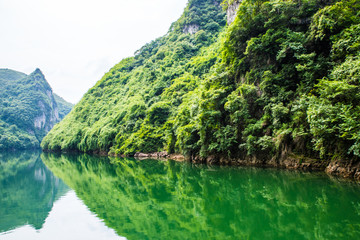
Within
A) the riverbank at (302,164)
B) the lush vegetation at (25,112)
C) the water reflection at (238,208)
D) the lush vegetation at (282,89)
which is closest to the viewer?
the water reflection at (238,208)

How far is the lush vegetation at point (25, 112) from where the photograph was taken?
10538 centimetres

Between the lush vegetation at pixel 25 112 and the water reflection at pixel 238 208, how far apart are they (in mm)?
107859

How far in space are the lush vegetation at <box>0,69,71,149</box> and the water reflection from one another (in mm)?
107859

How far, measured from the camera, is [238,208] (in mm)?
8438

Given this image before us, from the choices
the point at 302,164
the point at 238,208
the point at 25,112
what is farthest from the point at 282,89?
the point at 25,112

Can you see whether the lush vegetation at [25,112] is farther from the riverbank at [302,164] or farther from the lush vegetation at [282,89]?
the riverbank at [302,164]

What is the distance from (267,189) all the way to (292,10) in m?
14.6

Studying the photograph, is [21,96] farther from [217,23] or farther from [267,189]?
[267,189]

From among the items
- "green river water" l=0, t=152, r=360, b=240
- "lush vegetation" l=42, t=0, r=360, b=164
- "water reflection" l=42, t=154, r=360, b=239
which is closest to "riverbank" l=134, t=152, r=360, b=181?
"lush vegetation" l=42, t=0, r=360, b=164

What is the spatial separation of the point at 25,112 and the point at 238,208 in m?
153

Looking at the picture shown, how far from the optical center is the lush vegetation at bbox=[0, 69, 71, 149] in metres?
105

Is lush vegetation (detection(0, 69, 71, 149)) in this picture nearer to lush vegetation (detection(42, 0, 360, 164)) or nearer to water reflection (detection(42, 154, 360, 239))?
lush vegetation (detection(42, 0, 360, 164))

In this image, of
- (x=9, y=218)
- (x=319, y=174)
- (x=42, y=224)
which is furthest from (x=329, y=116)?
(x=9, y=218)

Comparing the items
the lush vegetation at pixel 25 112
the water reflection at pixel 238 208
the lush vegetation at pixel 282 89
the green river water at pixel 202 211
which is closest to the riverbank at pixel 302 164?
the lush vegetation at pixel 282 89
